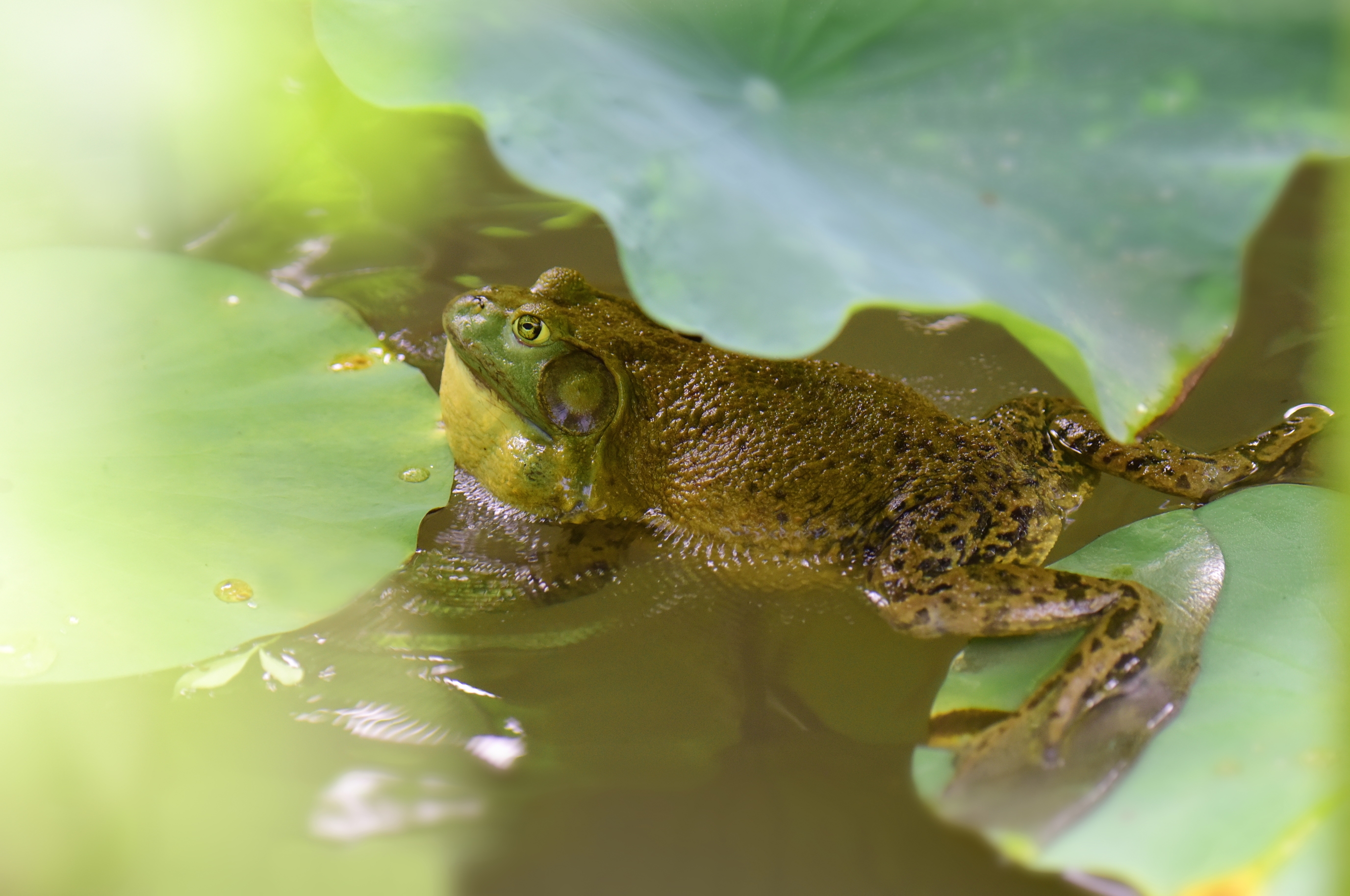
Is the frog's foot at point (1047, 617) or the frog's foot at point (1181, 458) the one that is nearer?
the frog's foot at point (1047, 617)

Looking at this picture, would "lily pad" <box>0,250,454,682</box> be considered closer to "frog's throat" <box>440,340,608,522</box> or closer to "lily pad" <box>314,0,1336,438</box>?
"frog's throat" <box>440,340,608,522</box>

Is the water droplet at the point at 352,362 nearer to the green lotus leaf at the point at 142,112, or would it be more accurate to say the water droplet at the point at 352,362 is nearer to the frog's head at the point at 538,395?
the frog's head at the point at 538,395

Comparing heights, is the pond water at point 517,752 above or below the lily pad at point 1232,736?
below

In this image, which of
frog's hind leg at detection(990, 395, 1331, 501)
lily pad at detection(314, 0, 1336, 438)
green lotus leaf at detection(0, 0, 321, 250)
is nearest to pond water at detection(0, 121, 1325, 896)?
frog's hind leg at detection(990, 395, 1331, 501)

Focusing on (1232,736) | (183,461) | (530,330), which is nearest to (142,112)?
(183,461)

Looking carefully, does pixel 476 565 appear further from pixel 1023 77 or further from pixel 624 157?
pixel 1023 77

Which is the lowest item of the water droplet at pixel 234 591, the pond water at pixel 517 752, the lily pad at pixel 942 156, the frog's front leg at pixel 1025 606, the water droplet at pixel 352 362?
the pond water at pixel 517 752

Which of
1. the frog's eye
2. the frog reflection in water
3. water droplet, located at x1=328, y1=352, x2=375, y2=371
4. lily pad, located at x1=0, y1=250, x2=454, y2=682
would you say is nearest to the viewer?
lily pad, located at x1=0, y1=250, x2=454, y2=682

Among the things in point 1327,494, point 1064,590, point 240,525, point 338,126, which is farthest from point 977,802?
point 338,126

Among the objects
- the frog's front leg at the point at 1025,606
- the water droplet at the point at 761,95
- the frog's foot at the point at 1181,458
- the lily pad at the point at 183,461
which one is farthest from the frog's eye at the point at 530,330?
the frog's foot at the point at 1181,458
